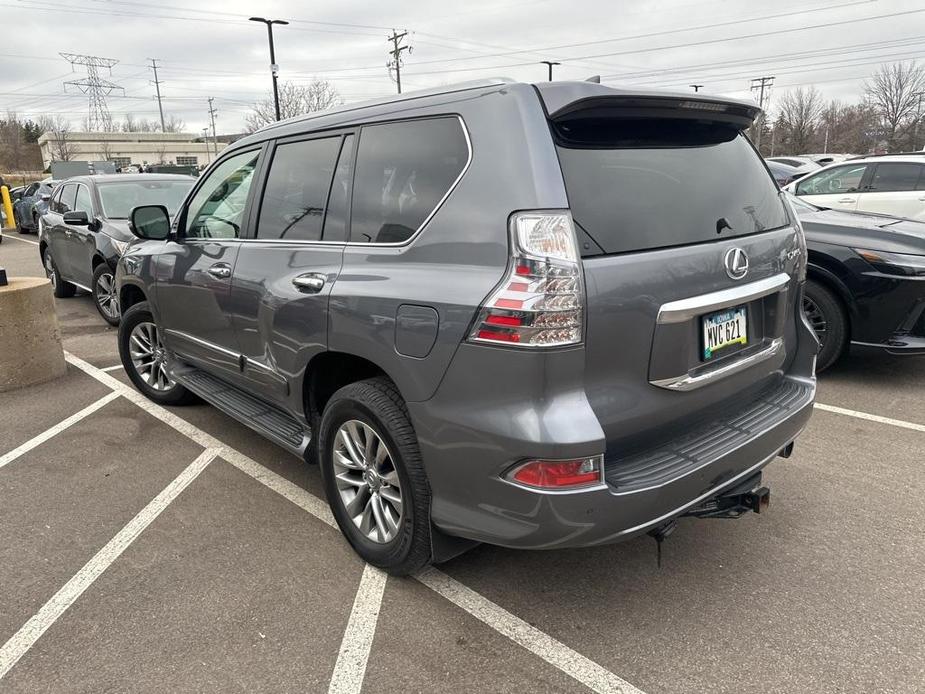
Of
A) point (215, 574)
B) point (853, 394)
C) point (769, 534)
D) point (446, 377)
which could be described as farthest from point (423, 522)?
point (853, 394)

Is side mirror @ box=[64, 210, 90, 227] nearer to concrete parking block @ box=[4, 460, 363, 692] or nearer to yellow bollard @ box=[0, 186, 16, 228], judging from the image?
concrete parking block @ box=[4, 460, 363, 692]

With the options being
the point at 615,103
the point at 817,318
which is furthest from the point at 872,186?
the point at 615,103

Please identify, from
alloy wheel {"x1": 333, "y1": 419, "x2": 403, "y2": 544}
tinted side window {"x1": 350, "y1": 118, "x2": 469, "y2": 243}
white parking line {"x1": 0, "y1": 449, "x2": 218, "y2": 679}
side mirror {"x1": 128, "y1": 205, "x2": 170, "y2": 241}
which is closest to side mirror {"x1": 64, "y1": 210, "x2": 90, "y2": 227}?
side mirror {"x1": 128, "y1": 205, "x2": 170, "y2": 241}

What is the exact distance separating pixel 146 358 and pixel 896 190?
968cm

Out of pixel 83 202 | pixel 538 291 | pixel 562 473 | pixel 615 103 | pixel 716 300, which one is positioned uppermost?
pixel 615 103

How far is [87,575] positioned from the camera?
295 cm

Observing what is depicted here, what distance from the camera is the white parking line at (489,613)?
229 centimetres

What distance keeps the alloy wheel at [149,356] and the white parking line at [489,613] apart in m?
1.08

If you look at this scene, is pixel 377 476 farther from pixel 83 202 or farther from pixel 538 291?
pixel 83 202

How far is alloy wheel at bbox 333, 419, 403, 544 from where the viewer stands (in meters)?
2.73

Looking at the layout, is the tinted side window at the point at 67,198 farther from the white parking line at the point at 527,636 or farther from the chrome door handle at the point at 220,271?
the white parking line at the point at 527,636

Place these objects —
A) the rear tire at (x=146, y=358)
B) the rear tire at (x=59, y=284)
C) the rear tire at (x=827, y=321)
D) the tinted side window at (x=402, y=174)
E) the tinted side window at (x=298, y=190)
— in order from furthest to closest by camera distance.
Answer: the rear tire at (x=59, y=284)
the rear tire at (x=827, y=321)
the rear tire at (x=146, y=358)
the tinted side window at (x=298, y=190)
the tinted side window at (x=402, y=174)

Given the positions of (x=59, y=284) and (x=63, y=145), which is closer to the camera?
(x=59, y=284)

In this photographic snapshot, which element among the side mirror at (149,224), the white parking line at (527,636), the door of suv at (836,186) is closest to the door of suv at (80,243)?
the side mirror at (149,224)
